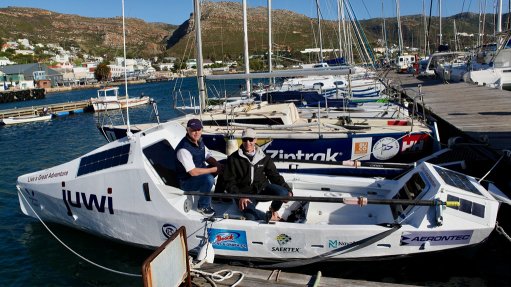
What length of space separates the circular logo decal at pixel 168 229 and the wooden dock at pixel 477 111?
8004mm

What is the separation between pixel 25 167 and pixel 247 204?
53.4 feet

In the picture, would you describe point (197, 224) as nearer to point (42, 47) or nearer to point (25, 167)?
point (25, 167)

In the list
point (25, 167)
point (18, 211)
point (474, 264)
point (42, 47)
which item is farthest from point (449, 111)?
point (42, 47)

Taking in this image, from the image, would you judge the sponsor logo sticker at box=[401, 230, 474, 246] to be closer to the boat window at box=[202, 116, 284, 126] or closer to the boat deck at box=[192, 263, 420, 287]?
the boat deck at box=[192, 263, 420, 287]

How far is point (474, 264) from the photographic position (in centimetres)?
759

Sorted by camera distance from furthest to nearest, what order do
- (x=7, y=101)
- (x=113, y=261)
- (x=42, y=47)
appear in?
(x=42, y=47)
(x=7, y=101)
(x=113, y=261)

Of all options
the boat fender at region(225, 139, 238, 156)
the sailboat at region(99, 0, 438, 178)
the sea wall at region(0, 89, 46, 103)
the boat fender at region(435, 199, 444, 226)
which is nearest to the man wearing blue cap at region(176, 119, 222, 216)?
the boat fender at region(435, 199, 444, 226)

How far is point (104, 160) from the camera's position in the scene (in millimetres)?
7785

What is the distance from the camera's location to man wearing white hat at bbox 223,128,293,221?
7039mm

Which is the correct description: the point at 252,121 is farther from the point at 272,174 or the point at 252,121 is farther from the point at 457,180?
the point at 457,180

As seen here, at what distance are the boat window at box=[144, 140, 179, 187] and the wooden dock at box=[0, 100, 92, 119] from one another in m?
43.1

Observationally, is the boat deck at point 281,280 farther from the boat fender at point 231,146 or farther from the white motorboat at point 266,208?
the boat fender at point 231,146

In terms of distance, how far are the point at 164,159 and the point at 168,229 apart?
138cm

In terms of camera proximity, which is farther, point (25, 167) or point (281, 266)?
point (25, 167)
